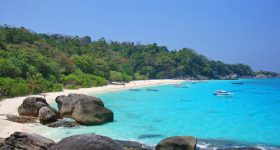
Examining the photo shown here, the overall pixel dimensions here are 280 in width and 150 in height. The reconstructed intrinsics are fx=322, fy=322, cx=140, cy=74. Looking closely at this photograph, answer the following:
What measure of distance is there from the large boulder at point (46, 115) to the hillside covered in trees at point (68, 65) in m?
13.3

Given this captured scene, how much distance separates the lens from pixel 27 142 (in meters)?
10.6

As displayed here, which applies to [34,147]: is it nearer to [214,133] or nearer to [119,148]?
[119,148]

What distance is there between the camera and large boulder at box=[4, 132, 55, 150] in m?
10.4

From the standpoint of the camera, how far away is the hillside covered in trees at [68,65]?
3581 centimetres

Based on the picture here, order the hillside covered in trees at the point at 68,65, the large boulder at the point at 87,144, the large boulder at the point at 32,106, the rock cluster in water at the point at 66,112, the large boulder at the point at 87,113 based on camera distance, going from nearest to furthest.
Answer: the large boulder at the point at 87,144 < the rock cluster in water at the point at 66,112 < the large boulder at the point at 87,113 < the large boulder at the point at 32,106 < the hillside covered in trees at the point at 68,65

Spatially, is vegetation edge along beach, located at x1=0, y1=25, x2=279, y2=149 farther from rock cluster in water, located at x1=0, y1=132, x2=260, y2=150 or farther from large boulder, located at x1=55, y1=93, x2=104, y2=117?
rock cluster in water, located at x1=0, y1=132, x2=260, y2=150

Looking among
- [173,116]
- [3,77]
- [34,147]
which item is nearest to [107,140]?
[34,147]

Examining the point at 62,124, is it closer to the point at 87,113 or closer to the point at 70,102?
the point at 87,113

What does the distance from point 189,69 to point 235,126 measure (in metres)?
82.2

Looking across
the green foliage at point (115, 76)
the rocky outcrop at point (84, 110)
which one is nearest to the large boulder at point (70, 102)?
the rocky outcrop at point (84, 110)

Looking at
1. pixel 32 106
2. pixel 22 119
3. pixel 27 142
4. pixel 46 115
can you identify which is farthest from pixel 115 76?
pixel 27 142

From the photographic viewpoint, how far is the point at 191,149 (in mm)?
12859

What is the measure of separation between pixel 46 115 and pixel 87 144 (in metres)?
15.0

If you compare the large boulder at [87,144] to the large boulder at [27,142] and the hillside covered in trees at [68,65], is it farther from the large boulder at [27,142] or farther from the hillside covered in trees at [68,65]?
the hillside covered in trees at [68,65]
